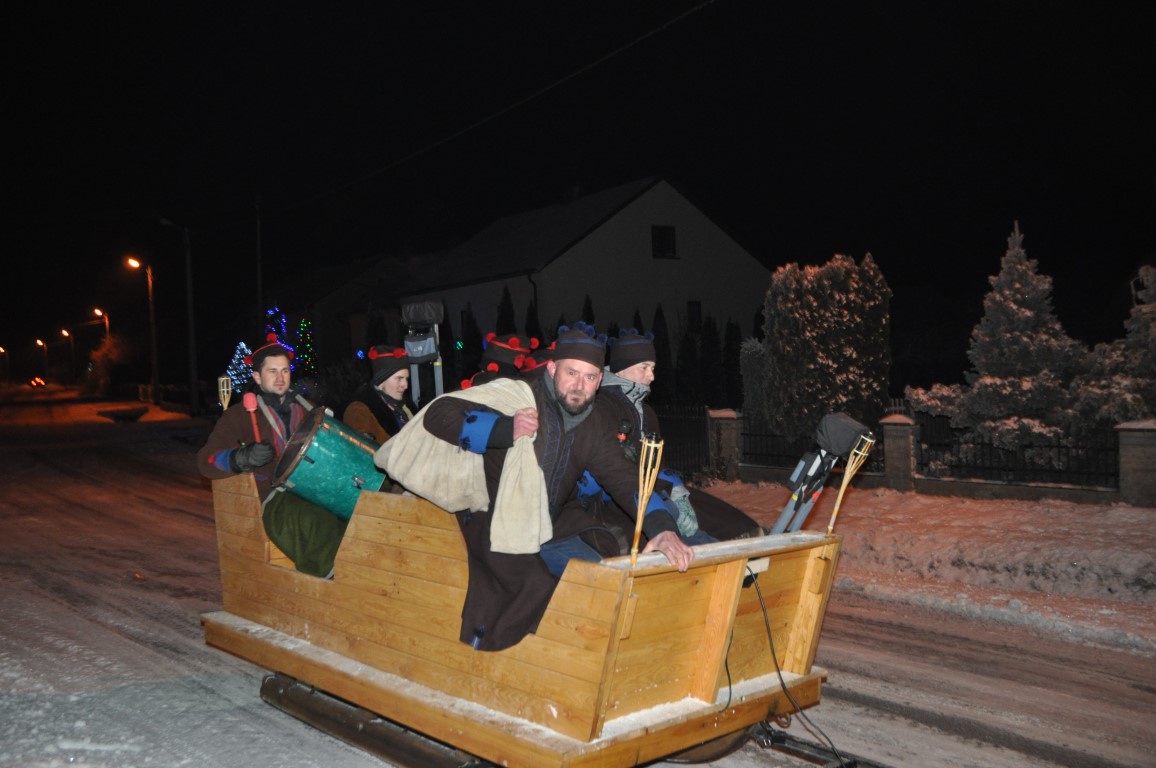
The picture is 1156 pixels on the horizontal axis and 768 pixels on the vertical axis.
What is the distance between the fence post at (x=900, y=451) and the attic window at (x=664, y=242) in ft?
72.6

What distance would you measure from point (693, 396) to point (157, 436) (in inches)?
599

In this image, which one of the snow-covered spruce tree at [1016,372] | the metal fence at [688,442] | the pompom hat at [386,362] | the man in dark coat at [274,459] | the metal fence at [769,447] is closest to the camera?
the man in dark coat at [274,459]

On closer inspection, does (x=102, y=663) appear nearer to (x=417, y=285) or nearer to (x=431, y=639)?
(x=431, y=639)

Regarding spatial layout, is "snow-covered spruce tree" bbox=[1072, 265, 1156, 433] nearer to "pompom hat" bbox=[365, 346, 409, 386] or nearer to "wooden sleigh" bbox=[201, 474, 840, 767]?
"pompom hat" bbox=[365, 346, 409, 386]

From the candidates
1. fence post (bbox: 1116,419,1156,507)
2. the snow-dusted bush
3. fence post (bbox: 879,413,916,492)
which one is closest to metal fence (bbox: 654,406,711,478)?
the snow-dusted bush

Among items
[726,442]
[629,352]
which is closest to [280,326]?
[726,442]

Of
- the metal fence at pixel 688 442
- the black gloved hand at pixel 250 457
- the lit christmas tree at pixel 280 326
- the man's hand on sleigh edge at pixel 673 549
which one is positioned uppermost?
the lit christmas tree at pixel 280 326

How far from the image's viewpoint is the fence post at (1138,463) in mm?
10516

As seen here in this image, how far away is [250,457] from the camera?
557 centimetres

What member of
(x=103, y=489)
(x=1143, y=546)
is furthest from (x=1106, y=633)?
(x=103, y=489)

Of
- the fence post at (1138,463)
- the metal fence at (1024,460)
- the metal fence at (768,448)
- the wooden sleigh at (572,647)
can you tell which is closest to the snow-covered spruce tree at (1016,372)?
the metal fence at (1024,460)

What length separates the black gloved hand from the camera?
5547mm

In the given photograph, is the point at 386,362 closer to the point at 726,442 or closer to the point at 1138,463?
the point at 1138,463

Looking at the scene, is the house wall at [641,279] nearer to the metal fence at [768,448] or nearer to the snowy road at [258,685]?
the metal fence at [768,448]
